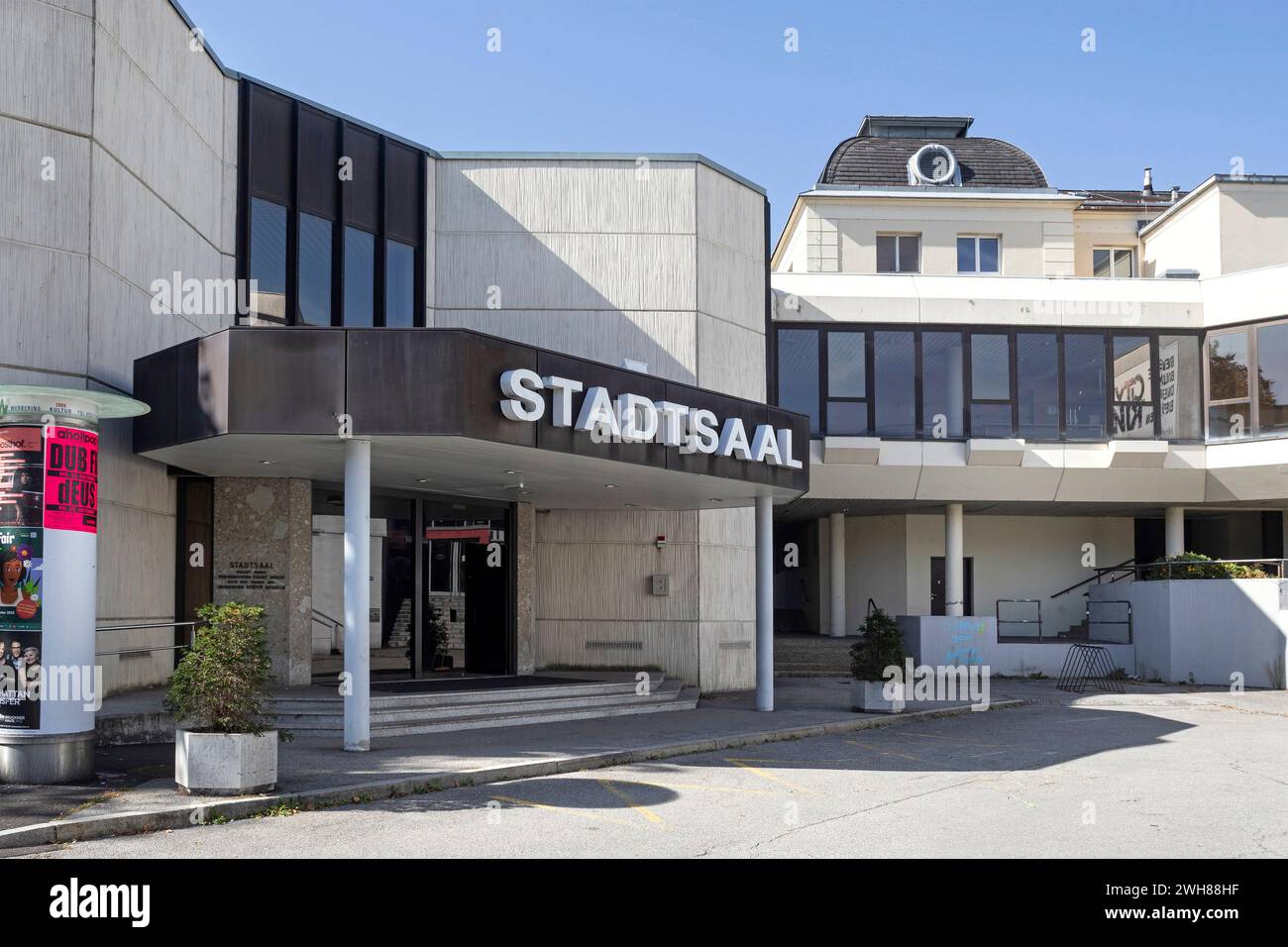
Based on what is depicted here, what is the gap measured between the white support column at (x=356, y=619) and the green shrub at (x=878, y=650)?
312 inches

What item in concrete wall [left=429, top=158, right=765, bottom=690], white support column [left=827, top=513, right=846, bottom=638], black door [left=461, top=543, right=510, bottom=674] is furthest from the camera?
white support column [left=827, top=513, right=846, bottom=638]

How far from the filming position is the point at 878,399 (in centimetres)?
2700

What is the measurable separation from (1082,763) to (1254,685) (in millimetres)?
13355

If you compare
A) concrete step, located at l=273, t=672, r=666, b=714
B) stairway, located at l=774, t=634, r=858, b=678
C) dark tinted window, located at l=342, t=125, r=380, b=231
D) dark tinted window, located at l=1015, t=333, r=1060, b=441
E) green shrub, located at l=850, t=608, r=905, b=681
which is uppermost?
dark tinted window, located at l=342, t=125, r=380, b=231

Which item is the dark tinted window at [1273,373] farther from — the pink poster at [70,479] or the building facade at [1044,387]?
the pink poster at [70,479]

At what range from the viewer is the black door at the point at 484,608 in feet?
66.8

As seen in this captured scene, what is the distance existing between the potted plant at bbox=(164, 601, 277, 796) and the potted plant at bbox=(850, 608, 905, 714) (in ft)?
32.6

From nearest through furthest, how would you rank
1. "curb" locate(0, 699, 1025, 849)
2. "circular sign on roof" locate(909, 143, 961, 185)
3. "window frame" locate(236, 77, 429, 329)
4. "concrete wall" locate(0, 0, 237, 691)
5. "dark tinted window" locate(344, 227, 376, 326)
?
1. "curb" locate(0, 699, 1025, 849)
2. "concrete wall" locate(0, 0, 237, 691)
3. "window frame" locate(236, 77, 429, 329)
4. "dark tinted window" locate(344, 227, 376, 326)
5. "circular sign on roof" locate(909, 143, 961, 185)

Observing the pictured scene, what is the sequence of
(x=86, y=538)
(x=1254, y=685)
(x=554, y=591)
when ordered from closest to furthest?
(x=86, y=538) < (x=554, y=591) < (x=1254, y=685)

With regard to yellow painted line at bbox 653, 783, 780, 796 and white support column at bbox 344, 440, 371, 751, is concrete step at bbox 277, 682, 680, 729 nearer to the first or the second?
white support column at bbox 344, 440, 371, 751

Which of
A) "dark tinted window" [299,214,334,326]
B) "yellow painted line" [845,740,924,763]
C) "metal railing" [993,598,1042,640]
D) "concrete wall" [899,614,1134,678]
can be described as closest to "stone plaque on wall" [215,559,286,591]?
"dark tinted window" [299,214,334,326]

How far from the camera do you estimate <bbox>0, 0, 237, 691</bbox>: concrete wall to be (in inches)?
539
